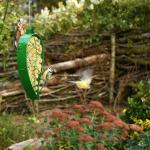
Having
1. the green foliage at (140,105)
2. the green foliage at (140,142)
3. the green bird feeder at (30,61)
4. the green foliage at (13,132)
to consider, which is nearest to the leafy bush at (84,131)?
the green foliage at (140,142)

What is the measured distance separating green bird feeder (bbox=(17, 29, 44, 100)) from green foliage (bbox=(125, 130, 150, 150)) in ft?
4.73

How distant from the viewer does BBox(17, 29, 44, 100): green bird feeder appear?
14.8 ft

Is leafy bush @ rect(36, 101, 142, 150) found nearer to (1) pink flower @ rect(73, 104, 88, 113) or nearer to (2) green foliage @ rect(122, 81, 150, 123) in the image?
(1) pink flower @ rect(73, 104, 88, 113)

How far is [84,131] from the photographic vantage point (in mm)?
5660

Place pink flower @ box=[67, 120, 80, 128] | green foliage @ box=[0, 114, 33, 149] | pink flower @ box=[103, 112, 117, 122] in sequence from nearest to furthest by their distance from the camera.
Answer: pink flower @ box=[67, 120, 80, 128] → pink flower @ box=[103, 112, 117, 122] → green foliage @ box=[0, 114, 33, 149]

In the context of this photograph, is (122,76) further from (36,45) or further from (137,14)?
(36,45)

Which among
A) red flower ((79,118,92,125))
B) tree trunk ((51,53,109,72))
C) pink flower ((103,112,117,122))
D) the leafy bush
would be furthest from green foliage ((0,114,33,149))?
tree trunk ((51,53,109,72))

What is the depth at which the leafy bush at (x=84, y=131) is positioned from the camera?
18.1ft

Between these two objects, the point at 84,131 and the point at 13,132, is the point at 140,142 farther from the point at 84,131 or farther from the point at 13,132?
the point at 13,132

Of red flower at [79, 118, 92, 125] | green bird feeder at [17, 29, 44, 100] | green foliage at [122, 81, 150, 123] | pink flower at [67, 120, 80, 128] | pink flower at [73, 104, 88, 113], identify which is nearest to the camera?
green bird feeder at [17, 29, 44, 100]

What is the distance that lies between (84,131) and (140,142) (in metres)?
0.61

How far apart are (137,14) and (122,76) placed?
1174 millimetres

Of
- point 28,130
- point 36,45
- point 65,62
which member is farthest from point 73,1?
point 36,45

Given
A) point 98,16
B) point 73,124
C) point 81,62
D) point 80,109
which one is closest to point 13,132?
point 80,109
